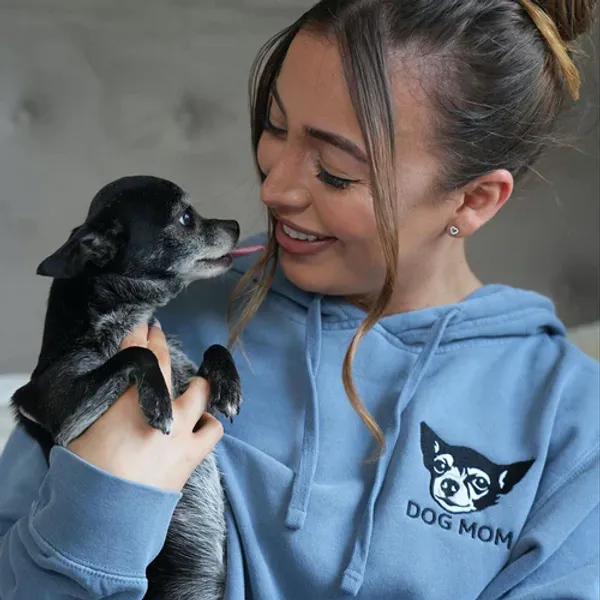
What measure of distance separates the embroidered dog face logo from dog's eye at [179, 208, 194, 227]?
17.8 inches

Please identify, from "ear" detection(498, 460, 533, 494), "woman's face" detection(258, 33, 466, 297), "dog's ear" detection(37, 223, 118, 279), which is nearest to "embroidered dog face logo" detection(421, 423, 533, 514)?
"ear" detection(498, 460, 533, 494)

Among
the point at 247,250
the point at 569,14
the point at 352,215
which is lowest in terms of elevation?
the point at 247,250

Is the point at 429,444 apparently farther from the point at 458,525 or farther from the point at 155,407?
the point at 155,407

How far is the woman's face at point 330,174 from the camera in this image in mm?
1110

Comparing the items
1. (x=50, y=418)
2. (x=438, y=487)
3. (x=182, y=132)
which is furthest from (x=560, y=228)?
(x=50, y=418)

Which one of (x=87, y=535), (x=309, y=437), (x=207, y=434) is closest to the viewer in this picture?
(x=87, y=535)

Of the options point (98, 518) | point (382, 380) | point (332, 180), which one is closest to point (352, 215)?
point (332, 180)

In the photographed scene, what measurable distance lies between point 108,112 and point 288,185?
718 mm

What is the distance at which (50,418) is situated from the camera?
1112mm

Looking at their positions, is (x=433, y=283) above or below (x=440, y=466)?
above

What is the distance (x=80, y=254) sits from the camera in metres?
1.12

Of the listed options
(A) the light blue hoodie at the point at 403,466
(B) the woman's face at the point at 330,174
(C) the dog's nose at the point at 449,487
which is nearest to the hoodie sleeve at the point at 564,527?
(A) the light blue hoodie at the point at 403,466

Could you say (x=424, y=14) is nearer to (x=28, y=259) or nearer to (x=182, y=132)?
(x=182, y=132)

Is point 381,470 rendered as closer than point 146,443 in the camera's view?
No
